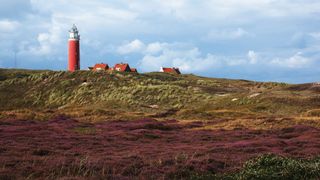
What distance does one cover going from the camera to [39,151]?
1018 inches

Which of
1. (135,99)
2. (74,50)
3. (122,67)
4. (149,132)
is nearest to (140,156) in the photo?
(149,132)

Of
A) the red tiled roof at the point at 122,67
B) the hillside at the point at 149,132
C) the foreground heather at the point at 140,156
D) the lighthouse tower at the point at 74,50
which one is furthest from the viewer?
the red tiled roof at the point at 122,67

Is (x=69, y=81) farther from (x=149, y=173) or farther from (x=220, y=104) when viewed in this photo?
(x=149, y=173)

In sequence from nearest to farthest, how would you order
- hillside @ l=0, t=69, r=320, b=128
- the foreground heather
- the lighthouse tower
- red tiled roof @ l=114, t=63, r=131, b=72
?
the foreground heather < hillside @ l=0, t=69, r=320, b=128 < the lighthouse tower < red tiled roof @ l=114, t=63, r=131, b=72

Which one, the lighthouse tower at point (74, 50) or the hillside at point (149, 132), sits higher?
the lighthouse tower at point (74, 50)

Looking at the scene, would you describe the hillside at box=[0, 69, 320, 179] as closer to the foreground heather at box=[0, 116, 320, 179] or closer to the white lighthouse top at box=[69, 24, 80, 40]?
the foreground heather at box=[0, 116, 320, 179]

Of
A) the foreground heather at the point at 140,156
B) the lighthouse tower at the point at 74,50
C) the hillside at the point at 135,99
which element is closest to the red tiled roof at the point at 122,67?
the lighthouse tower at the point at 74,50

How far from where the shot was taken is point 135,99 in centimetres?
9388

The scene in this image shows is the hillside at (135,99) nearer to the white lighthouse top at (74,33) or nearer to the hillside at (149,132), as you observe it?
the hillside at (149,132)

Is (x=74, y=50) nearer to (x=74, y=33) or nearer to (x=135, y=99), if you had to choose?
(x=74, y=33)

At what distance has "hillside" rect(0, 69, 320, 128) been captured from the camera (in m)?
71.7

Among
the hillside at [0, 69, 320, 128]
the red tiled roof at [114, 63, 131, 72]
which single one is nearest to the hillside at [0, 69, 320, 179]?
the hillside at [0, 69, 320, 128]

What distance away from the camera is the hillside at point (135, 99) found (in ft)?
235

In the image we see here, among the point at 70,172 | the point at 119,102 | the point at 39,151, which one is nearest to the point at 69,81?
the point at 119,102
